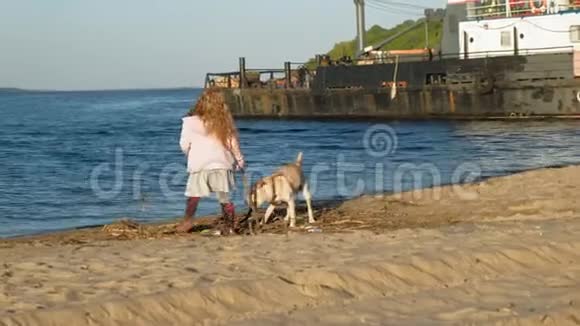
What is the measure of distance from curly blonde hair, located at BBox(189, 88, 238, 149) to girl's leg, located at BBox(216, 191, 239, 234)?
1.62 ft

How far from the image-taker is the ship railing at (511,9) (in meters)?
34.5

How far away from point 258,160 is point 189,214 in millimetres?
17495

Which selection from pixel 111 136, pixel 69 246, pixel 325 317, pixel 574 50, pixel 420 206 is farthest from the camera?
pixel 111 136

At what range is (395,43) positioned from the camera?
79125mm

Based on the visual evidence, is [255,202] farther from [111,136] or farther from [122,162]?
[111,136]

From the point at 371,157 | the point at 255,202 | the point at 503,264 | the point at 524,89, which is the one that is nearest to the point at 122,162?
the point at 371,157

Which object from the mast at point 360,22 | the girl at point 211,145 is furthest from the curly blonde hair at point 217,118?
the mast at point 360,22

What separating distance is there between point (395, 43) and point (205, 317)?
245ft

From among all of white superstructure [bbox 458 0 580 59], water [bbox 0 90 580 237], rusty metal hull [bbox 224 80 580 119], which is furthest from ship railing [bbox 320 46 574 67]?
water [bbox 0 90 580 237]

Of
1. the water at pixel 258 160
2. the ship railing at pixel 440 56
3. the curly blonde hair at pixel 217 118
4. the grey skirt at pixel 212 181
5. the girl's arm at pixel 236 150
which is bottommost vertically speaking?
the water at pixel 258 160

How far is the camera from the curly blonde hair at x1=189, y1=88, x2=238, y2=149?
917cm

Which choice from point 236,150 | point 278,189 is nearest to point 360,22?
point 278,189

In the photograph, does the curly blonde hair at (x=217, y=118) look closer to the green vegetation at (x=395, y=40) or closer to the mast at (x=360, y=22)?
the mast at (x=360, y=22)

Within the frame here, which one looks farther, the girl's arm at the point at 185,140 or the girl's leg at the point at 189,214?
the girl's leg at the point at 189,214
